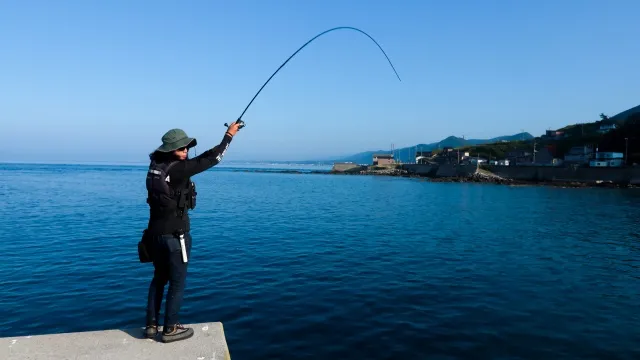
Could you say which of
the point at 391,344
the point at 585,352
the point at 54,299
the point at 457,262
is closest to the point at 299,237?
the point at 457,262

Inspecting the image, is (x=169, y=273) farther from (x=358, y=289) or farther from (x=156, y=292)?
(x=358, y=289)

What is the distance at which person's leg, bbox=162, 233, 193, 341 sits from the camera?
18.0 ft

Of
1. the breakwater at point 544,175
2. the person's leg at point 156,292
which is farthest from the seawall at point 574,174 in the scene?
the person's leg at point 156,292

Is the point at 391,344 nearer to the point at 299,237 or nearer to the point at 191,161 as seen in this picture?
the point at 191,161

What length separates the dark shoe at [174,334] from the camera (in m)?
5.50

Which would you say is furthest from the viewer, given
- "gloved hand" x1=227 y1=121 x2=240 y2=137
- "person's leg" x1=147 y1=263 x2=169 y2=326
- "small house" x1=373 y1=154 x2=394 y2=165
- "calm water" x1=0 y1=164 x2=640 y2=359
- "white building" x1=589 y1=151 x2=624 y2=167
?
"small house" x1=373 y1=154 x2=394 y2=165

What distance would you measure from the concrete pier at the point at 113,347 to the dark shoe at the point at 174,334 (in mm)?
63

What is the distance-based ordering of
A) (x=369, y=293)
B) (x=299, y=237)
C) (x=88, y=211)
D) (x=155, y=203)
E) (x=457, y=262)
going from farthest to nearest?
(x=88, y=211) → (x=299, y=237) → (x=457, y=262) → (x=369, y=293) → (x=155, y=203)

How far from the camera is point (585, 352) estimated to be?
7914 millimetres

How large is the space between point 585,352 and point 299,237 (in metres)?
14.3

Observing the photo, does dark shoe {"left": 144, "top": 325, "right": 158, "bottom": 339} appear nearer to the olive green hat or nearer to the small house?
the olive green hat

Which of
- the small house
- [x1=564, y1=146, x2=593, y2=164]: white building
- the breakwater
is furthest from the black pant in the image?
the small house

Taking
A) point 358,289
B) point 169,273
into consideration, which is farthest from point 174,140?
point 358,289

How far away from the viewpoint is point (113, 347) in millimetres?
5293
